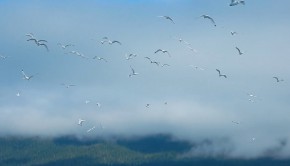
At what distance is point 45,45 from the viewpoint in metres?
79.1

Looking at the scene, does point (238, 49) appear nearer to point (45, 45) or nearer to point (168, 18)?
point (168, 18)

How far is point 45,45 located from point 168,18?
16.2 metres

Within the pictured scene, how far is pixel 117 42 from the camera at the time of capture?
3305 inches

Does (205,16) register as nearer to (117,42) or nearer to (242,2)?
(242,2)

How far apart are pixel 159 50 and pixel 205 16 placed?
14.2 m

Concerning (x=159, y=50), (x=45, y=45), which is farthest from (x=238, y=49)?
(x=45, y=45)

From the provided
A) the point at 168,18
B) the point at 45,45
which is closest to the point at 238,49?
the point at 168,18

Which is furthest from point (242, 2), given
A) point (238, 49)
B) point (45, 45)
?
point (45, 45)

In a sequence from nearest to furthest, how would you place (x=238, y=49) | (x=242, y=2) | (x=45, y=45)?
(x=242, y=2) → (x=45, y=45) → (x=238, y=49)

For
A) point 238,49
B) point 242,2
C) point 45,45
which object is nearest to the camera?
point 242,2

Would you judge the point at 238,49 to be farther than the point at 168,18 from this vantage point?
Yes

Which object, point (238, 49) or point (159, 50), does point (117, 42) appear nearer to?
point (159, 50)

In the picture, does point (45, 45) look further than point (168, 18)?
Yes

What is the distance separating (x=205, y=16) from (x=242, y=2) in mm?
4423
